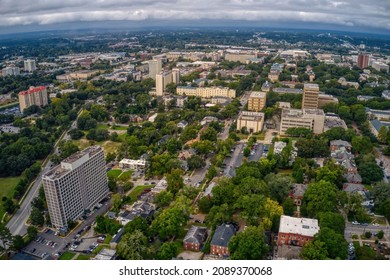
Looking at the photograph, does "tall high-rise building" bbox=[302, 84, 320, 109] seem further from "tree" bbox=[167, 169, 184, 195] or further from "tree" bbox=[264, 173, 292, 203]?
"tree" bbox=[167, 169, 184, 195]

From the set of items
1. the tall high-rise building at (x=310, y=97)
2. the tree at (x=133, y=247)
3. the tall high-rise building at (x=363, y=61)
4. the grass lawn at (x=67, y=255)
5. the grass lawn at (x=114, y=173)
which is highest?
the tall high-rise building at (x=363, y=61)

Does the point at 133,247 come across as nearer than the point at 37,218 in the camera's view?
Yes

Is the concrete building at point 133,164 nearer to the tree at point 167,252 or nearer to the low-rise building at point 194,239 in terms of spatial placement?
the low-rise building at point 194,239

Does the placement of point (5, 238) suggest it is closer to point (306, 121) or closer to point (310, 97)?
point (306, 121)

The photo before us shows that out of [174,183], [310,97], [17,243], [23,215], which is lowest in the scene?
[23,215]

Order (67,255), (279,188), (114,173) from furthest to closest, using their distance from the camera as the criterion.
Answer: (114,173)
(279,188)
(67,255)

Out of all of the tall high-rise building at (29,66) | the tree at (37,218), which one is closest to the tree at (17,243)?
the tree at (37,218)

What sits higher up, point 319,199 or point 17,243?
point 319,199

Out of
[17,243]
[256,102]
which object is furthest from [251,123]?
[17,243]
